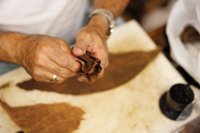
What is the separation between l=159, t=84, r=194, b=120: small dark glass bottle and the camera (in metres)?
0.91

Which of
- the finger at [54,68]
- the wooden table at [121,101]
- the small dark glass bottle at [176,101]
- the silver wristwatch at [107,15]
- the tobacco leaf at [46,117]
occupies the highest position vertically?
the silver wristwatch at [107,15]

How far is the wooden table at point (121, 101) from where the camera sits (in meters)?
0.92

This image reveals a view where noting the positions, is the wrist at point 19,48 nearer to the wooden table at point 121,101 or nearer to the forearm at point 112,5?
the wooden table at point 121,101

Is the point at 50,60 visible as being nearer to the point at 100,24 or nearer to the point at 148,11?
the point at 100,24

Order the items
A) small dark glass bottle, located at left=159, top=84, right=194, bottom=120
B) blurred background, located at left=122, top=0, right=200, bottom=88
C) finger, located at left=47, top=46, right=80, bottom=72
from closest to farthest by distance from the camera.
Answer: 1. finger, located at left=47, top=46, right=80, bottom=72
2. small dark glass bottle, located at left=159, top=84, right=194, bottom=120
3. blurred background, located at left=122, top=0, right=200, bottom=88

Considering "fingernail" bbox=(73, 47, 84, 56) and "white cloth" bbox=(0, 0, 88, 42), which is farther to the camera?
"white cloth" bbox=(0, 0, 88, 42)

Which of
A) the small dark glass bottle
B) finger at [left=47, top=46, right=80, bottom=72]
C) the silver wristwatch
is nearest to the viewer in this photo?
finger at [left=47, top=46, right=80, bottom=72]

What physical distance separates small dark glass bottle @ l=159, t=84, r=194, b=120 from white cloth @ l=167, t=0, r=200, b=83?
11 centimetres

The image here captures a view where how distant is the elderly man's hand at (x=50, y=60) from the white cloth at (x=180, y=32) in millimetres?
430

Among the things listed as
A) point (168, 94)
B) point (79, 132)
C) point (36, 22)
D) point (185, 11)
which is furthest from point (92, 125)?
point (185, 11)

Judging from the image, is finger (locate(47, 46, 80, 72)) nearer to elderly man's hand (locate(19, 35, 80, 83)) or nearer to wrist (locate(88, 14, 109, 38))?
elderly man's hand (locate(19, 35, 80, 83))

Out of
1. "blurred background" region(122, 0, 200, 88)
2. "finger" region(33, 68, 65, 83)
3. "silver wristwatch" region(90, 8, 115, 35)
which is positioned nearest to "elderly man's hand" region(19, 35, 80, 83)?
"finger" region(33, 68, 65, 83)

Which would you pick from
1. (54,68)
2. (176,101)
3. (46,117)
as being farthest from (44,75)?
(176,101)

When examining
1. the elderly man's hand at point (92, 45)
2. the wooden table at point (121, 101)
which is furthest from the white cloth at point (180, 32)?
the elderly man's hand at point (92, 45)
